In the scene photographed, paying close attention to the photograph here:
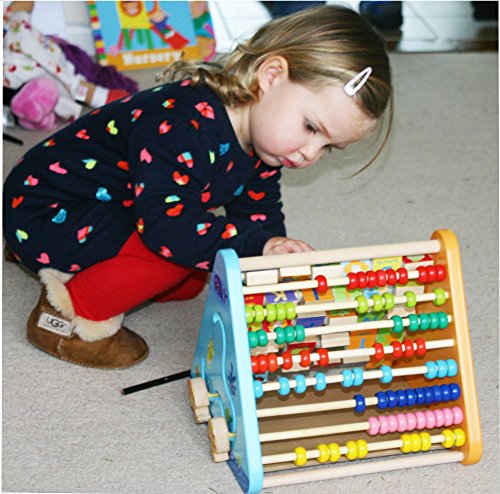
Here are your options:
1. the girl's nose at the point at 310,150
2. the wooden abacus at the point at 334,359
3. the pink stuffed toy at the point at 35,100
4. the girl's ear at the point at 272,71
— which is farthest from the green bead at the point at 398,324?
the pink stuffed toy at the point at 35,100

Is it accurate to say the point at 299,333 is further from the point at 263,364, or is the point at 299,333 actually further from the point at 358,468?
the point at 358,468

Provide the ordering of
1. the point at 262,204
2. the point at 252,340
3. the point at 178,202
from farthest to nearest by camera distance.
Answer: the point at 262,204 < the point at 178,202 < the point at 252,340

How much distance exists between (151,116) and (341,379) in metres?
0.42

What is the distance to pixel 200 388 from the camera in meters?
1.13

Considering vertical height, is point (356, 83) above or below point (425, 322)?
above

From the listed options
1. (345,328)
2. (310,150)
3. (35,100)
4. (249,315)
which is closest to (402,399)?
(345,328)

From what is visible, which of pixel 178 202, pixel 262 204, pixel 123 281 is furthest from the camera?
pixel 262 204

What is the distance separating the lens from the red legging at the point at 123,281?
125 cm

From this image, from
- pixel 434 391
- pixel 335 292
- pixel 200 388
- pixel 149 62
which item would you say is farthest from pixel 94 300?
pixel 149 62

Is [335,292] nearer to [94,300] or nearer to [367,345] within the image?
[367,345]

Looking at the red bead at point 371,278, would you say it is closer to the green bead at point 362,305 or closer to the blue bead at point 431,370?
the green bead at point 362,305

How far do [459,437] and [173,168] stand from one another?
486mm

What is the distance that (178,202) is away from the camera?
45.1 inches

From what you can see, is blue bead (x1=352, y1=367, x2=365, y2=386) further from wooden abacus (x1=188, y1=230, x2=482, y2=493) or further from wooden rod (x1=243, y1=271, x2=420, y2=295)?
wooden rod (x1=243, y1=271, x2=420, y2=295)
